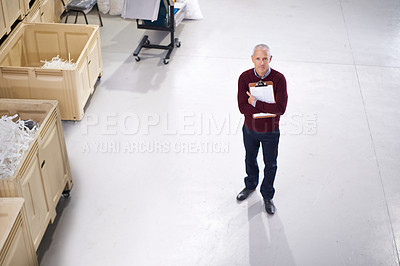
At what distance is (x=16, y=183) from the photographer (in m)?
3.78

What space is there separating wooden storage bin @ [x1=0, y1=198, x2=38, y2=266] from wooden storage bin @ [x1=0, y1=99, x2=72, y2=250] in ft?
0.58

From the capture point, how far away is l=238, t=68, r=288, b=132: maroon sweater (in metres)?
4.19

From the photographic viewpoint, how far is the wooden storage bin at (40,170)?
3924 millimetres

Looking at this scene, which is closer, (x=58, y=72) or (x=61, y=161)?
(x=61, y=161)

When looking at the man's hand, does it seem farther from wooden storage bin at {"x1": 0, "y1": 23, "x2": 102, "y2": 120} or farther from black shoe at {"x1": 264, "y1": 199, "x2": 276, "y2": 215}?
wooden storage bin at {"x1": 0, "y1": 23, "x2": 102, "y2": 120}

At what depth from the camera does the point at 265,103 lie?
4.17m

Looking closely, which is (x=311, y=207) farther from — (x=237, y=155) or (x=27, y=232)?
(x=27, y=232)

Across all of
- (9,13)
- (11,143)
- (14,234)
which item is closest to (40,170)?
(11,143)

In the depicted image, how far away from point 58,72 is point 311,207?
330 centimetres

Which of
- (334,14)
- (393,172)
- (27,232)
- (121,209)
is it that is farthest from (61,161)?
(334,14)

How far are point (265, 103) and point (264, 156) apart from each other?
65 centimetres

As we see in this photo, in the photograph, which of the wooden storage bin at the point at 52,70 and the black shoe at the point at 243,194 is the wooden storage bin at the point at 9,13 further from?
the black shoe at the point at 243,194

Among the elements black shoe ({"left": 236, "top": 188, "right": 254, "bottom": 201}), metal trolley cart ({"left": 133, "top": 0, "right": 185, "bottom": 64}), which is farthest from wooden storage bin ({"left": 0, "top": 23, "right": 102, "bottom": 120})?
black shoe ({"left": 236, "top": 188, "right": 254, "bottom": 201})

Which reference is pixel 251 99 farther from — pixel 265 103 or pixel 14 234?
pixel 14 234
